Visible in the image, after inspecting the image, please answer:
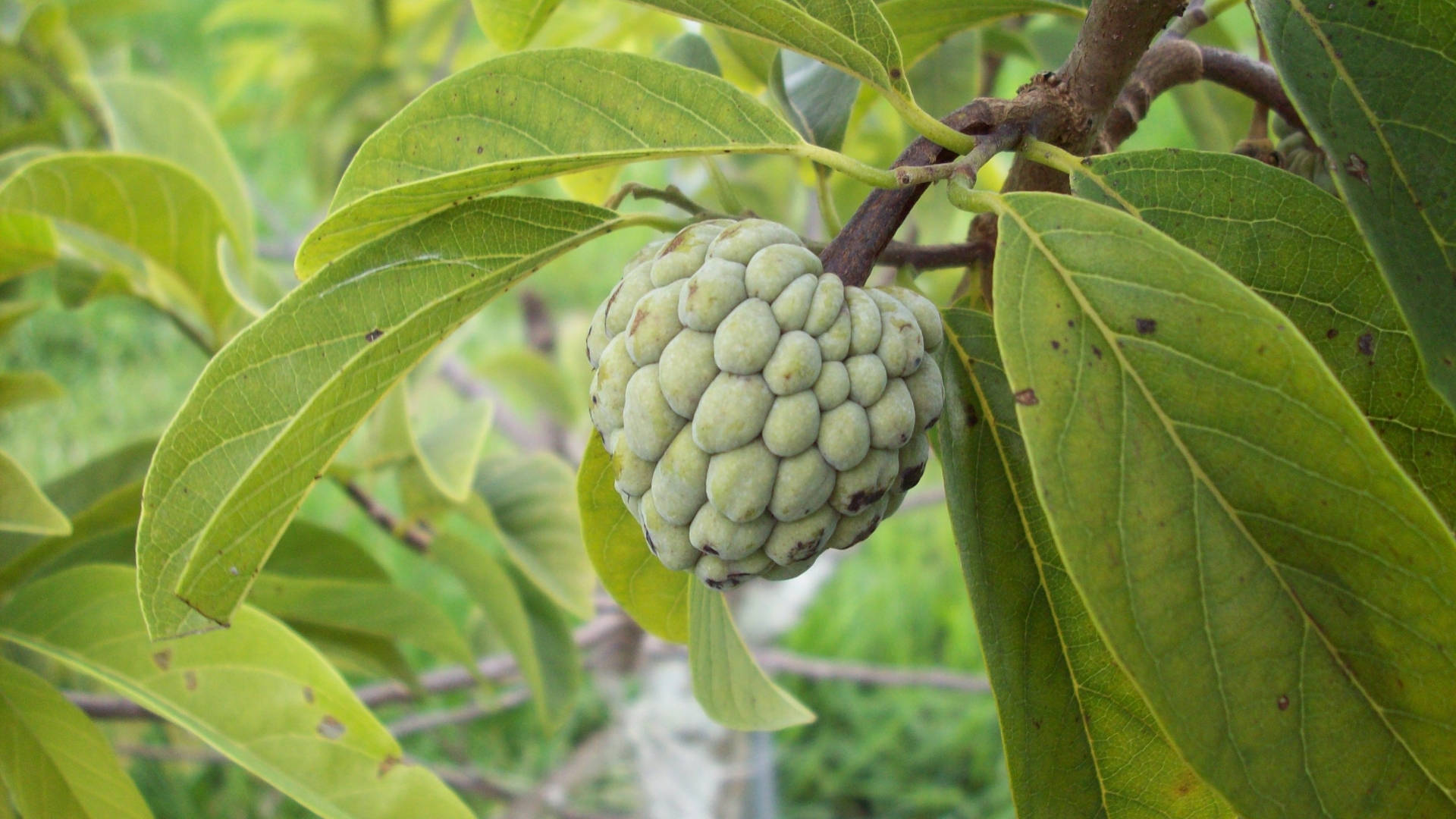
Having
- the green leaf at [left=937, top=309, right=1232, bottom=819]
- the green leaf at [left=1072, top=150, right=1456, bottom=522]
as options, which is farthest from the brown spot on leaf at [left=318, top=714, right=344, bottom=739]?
the green leaf at [left=1072, top=150, right=1456, bottom=522]

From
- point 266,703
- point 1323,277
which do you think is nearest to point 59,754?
point 266,703

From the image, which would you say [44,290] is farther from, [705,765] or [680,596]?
[680,596]

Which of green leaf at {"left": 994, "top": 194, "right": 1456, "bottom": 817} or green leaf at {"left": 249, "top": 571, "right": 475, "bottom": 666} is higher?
green leaf at {"left": 994, "top": 194, "right": 1456, "bottom": 817}

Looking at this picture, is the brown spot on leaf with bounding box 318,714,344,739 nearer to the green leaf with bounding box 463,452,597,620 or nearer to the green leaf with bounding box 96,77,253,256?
the green leaf with bounding box 463,452,597,620

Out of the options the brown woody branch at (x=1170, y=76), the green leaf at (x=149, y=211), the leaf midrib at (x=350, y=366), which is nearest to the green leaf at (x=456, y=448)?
the green leaf at (x=149, y=211)

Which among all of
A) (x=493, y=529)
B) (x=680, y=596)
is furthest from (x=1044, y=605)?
(x=493, y=529)

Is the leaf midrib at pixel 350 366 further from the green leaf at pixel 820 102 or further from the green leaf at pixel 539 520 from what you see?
the green leaf at pixel 539 520
